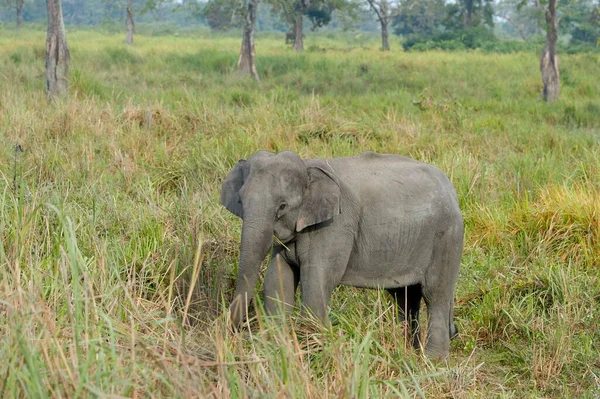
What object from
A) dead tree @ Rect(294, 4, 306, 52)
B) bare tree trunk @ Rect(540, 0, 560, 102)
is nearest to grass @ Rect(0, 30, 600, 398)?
bare tree trunk @ Rect(540, 0, 560, 102)

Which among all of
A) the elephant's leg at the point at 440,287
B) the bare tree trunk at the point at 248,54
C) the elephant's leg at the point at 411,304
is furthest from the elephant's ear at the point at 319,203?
the bare tree trunk at the point at 248,54

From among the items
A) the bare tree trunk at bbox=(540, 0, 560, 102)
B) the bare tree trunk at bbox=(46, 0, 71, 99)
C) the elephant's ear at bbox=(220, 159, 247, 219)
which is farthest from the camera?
the bare tree trunk at bbox=(540, 0, 560, 102)

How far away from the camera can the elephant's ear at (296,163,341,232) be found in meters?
3.87

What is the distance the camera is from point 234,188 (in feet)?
13.2

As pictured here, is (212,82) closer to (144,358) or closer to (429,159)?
(429,159)

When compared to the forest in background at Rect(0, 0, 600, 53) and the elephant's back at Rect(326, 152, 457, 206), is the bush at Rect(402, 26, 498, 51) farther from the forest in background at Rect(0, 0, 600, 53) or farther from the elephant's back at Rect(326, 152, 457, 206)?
the elephant's back at Rect(326, 152, 457, 206)

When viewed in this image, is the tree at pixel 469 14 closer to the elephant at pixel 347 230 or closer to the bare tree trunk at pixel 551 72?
the bare tree trunk at pixel 551 72

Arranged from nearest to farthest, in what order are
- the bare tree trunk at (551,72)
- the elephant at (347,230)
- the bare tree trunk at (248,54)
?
the elephant at (347,230), the bare tree trunk at (551,72), the bare tree trunk at (248,54)

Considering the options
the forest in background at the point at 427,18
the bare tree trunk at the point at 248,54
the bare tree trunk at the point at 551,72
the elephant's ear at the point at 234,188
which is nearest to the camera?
the elephant's ear at the point at 234,188

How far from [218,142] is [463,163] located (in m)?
2.29

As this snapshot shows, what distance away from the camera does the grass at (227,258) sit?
254cm

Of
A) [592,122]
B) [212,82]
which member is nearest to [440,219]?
[592,122]

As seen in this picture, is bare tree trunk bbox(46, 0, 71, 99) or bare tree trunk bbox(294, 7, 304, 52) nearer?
bare tree trunk bbox(46, 0, 71, 99)

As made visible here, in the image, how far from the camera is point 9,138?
23.6ft
